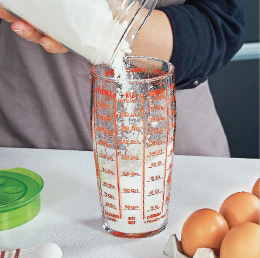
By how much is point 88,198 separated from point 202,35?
1.66 ft

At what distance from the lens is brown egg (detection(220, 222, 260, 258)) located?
1.50 ft

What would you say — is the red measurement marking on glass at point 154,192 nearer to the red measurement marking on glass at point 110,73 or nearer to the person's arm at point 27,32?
the red measurement marking on glass at point 110,73

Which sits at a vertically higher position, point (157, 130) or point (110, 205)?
point (157, 130)

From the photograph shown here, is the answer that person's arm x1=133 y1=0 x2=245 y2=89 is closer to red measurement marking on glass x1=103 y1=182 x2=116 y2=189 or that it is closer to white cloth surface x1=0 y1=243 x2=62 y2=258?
red measurement marking on glass x1=103 y1=182 x2=116 y2=189

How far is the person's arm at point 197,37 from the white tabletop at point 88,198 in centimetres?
26

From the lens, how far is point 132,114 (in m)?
0.54

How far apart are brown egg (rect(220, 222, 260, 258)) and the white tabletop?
13cm

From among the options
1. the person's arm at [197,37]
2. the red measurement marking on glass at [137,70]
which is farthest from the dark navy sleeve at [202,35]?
the red measurement marking on glass at [137,70]

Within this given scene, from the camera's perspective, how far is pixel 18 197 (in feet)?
2.16

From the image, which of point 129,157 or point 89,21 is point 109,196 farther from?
point 89,21

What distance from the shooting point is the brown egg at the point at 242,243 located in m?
0.46

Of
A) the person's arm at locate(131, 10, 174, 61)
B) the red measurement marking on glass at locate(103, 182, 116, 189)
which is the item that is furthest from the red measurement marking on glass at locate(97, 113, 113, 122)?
the person's arm at locate(131, 10, 174, 61)

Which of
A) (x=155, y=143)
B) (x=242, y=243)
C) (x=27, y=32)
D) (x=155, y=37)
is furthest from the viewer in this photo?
(x=155, y=37)

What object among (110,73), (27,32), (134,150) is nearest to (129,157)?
(134,150)
